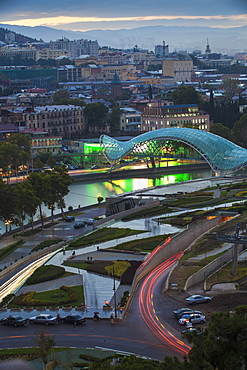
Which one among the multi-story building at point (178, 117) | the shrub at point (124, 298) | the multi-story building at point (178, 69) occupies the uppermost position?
the multi-story building at point (178, 69)

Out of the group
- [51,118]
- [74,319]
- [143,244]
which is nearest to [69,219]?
[143,244]

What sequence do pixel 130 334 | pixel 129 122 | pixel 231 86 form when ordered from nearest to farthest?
pixel 130 334 < pixel 129 122 < pixel 231 86

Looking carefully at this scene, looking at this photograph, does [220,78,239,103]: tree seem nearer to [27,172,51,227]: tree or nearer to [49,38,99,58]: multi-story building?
[27,172,51,227]: tree

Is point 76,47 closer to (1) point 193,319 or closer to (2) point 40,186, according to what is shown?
(2) point 40,186

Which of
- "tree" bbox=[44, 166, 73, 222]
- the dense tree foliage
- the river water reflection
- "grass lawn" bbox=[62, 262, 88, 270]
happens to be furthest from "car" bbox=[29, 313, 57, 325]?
the dense tree foliage

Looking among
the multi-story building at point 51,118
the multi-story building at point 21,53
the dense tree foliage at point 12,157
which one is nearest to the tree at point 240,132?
the multi-story building at point 51,118

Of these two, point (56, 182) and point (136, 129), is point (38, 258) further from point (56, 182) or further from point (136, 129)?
point (136, 129)

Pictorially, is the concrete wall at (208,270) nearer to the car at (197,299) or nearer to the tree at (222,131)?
the car at (197,299)
